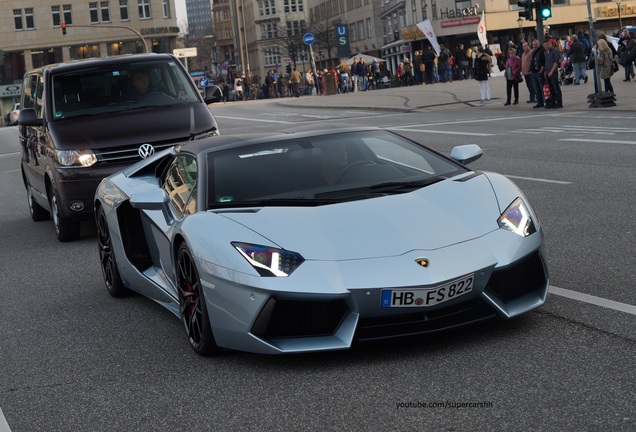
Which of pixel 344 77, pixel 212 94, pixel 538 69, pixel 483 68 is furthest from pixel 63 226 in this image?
pixel 344 77

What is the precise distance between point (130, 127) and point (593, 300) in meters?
6.50

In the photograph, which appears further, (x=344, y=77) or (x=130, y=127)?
(x=344, y=77)

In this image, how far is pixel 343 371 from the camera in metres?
5.14

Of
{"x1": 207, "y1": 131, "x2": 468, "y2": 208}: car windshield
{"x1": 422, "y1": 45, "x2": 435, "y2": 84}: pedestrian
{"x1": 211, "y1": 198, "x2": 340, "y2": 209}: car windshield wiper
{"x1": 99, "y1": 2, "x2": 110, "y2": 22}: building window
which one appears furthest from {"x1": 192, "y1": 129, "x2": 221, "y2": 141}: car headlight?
{"x1": 99, "y1": 2, "x2": 110, "y2": 22}: building window

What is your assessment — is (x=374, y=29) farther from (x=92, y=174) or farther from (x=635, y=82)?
(x=92, y=174)

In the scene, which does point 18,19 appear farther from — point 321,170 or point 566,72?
point 321,170

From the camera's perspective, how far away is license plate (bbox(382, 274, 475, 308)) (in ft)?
16.6

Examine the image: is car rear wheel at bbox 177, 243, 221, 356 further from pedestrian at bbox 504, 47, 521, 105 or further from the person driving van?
pedestrian at bbox 504, 47, 521, 105

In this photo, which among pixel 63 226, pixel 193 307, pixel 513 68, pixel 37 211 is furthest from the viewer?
pixel 513 68

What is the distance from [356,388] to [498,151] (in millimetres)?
13346

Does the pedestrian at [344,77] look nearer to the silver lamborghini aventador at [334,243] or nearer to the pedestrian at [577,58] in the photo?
the pedestrian at [577,58]

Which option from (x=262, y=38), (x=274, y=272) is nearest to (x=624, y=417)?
(x=274, y=272)

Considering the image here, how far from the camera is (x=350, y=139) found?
6.75 metres

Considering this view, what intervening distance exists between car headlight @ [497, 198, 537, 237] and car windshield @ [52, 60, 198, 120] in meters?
7.06
